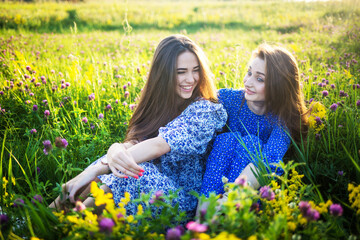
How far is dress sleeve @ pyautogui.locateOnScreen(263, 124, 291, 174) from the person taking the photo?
2.05m

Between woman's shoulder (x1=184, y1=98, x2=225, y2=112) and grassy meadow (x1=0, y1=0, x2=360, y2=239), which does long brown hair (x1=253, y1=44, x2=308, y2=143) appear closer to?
grassy meadow (x1=0, y1=0, x2=360, y2=239)

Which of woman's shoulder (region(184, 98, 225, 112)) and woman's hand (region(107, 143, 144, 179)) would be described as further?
woman's shoulder (region(184, 98, 225, 112))

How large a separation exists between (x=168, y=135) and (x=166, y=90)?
49 centimetres

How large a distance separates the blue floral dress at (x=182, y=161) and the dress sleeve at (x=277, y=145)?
0.41 metres

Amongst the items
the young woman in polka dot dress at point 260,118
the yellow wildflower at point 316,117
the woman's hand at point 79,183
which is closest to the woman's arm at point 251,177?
the young woman in polka dot dress at point 260,118

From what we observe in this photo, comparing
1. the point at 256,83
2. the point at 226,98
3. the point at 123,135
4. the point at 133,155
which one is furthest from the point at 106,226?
the point at 123,135

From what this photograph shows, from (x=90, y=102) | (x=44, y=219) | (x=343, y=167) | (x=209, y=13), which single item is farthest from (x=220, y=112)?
(x=209, y=13)

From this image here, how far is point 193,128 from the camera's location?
210cm

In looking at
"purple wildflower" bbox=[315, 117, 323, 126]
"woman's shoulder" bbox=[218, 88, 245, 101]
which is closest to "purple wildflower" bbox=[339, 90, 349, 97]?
"purple wildflower" bbox=[315, 117, 323, 126]

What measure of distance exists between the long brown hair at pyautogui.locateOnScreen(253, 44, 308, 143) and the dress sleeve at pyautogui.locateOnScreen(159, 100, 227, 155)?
0.43 metres

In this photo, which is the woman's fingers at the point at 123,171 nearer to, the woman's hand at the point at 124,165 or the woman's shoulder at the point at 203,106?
the woman's hand at the point at 124,165

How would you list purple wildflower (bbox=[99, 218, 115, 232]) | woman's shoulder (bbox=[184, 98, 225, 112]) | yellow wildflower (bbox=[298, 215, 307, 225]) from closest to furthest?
1. purple wildflower (bbox=[99, 218, 115, 232])
2. yellow wildflower (bbox=[298, 215, 307, 225])
3. woman's shoulder (bbox=[184, 98, 225, 112])

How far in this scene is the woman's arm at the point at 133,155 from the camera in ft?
6.05

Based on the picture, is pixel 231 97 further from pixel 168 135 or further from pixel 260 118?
pixel 168 135
